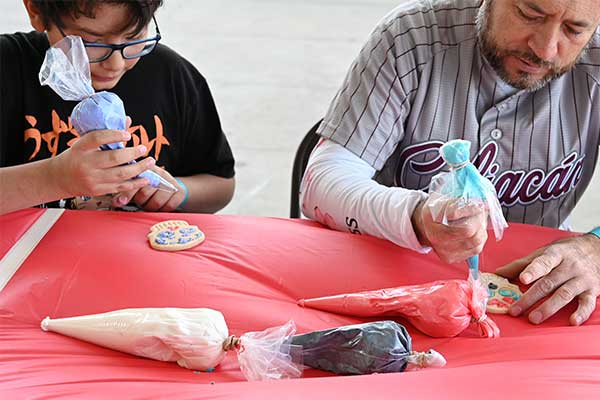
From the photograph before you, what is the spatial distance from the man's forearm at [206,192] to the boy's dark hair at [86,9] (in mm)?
416

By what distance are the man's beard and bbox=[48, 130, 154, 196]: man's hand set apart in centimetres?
68

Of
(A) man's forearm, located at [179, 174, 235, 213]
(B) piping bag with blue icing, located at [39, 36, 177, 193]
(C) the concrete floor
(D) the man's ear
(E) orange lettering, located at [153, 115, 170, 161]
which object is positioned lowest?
(C) the concrete floor

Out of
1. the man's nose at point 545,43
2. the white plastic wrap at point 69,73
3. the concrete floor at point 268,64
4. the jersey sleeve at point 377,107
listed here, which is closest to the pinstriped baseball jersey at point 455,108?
the jersey sleeve at point 377,107

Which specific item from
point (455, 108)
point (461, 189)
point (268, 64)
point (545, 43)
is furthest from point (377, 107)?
point (268, 64)

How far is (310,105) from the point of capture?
4344 mm

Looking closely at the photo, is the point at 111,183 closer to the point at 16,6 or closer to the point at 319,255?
the point at 319,255

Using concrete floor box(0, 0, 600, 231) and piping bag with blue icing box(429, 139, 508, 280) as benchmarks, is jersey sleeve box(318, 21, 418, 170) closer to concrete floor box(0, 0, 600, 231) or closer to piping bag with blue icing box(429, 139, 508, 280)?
piping bag with blue icing box(429, 139, 508, 280)

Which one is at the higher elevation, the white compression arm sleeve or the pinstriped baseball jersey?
the pinstriped baseball jersey

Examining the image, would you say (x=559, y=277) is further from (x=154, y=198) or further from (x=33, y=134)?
(x=33, y=134)

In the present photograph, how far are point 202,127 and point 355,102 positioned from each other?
0.40 m

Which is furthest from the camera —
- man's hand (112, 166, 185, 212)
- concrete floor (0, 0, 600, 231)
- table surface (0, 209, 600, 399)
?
concrete floor (0, 0, 600, 231)

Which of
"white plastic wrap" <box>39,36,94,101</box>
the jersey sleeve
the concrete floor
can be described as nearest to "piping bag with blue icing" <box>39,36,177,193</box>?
"white plastic wrap" <box>39,36,94,101</box>

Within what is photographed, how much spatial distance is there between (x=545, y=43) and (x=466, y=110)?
0.22 meters

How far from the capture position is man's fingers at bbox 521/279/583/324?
1241mm
